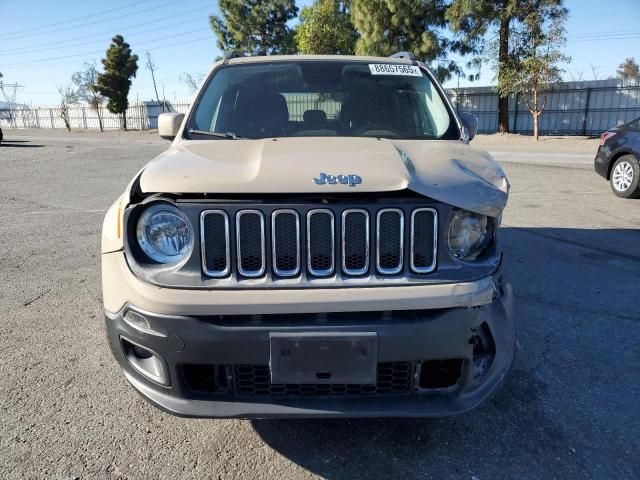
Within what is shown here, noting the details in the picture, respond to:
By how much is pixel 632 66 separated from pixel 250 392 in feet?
232

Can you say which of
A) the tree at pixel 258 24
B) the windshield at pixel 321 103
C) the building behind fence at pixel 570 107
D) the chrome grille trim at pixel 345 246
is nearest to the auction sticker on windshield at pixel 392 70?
the windshield at pixel 321 103

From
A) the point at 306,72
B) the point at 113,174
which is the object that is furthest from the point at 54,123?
the point at 306,72

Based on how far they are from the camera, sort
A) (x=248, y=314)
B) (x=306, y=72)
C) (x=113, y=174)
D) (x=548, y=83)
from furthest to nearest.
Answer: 1. (x=548, y=83)
2. (x=113, y=174)
3. (x=306, y=72)
4. (x=248, y=314)

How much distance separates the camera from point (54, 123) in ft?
190

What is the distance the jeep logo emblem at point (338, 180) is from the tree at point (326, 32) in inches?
1152

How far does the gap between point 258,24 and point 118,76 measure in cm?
1696

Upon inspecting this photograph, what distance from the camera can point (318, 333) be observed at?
1974 mm

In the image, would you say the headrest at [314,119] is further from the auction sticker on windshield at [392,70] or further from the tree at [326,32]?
the tree at [326,32]

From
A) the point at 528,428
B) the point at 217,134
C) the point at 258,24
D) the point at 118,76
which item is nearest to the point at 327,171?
the point at 217,134

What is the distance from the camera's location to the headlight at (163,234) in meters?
2.13

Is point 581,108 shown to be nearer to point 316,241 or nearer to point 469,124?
point 469,124

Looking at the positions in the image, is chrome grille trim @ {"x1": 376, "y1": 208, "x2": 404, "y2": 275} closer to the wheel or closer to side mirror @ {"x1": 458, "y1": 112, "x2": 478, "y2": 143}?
side mirror @ {"x1": 458, "y1": 112, "x2": 478, "y2": 143}

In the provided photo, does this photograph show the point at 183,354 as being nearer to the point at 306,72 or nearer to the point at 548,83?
the point at 306,72

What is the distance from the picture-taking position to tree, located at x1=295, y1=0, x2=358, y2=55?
99.2ft
